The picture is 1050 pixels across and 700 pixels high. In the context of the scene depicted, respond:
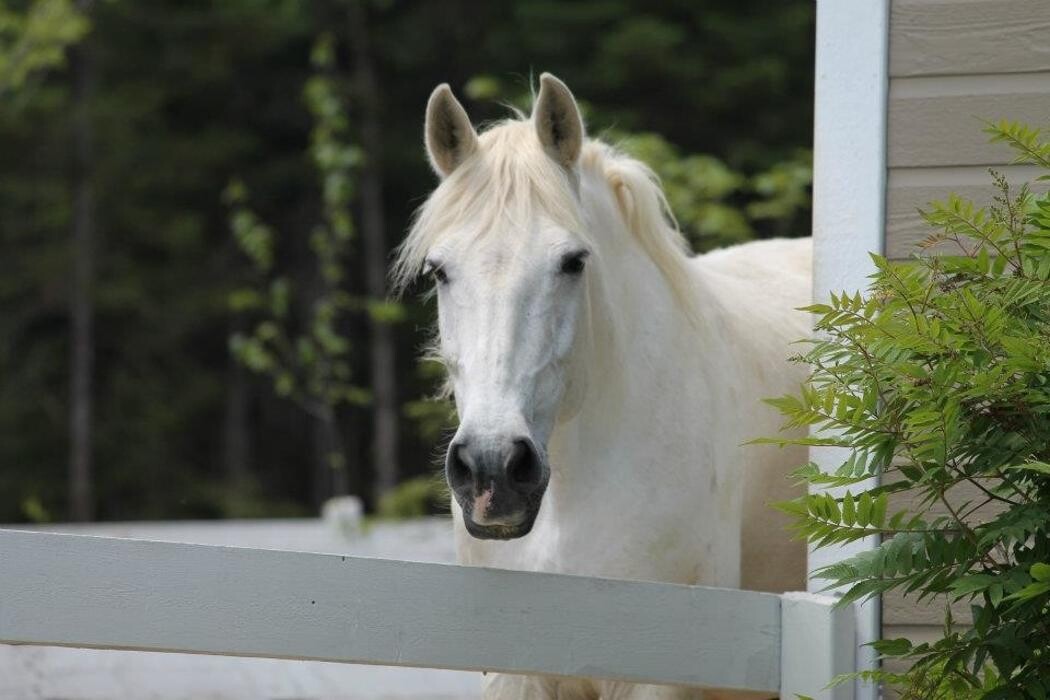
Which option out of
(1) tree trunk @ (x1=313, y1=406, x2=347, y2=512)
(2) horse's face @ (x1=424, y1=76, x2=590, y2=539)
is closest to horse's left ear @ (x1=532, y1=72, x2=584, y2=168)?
(2) horse's face @ (x1=424, y1=76, x2=590, y2=539)

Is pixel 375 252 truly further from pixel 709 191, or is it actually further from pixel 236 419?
pixel 709 191

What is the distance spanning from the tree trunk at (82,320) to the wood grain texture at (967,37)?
14.3 m

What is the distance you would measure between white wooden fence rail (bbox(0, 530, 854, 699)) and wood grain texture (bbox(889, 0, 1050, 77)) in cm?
100

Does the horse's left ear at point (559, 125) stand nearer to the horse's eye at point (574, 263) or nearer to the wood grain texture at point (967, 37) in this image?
the horse's eye at point (574, 263)

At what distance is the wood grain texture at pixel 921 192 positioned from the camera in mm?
2555

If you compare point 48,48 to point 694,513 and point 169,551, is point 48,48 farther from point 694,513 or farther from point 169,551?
point 169,551

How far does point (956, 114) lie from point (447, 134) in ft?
3.28

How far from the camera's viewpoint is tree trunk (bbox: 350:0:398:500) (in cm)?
1565

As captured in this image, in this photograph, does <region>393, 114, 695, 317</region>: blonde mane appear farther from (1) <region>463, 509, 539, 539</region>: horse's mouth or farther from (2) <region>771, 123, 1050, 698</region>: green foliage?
(2) <region>771, 123, 1050, 698</region>: green foliage

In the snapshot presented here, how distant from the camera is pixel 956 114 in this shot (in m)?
2.56

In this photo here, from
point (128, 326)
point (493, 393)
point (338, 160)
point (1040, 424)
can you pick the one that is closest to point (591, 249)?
point (493, 393)

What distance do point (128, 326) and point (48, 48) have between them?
772cm

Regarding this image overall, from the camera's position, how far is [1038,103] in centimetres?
253

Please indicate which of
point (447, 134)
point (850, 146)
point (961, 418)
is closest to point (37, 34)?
point (447, 134)
